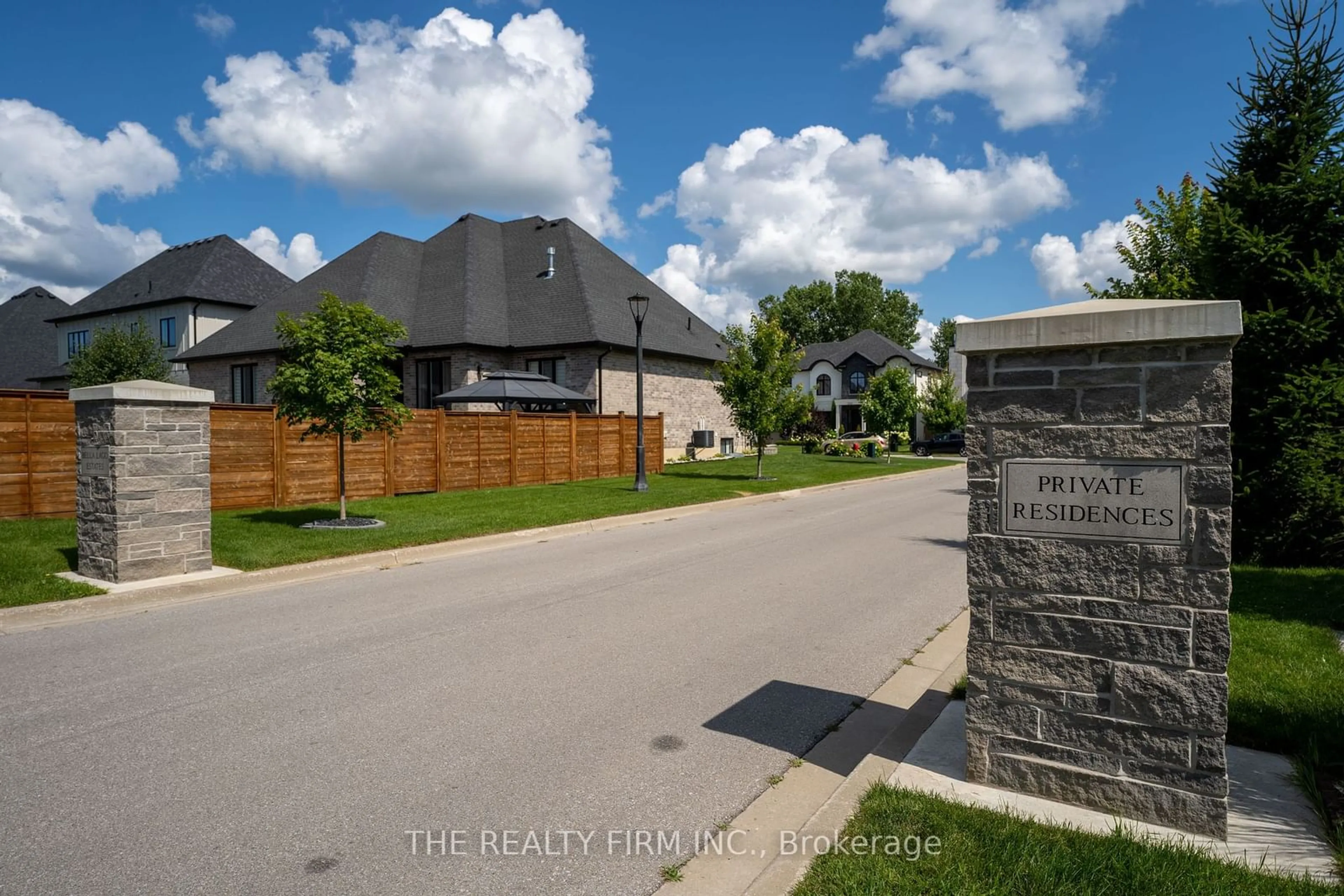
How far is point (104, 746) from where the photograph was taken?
15.0 ft

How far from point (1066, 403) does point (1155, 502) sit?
0.57 m

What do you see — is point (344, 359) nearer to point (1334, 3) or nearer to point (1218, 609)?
point (1218, 609)

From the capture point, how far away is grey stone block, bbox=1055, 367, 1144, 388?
3488 mm

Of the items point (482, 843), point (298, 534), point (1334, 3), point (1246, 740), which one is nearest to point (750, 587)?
point (1246, 740)

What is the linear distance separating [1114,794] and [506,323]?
31.2 metres

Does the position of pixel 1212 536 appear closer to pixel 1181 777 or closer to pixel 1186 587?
pixel 1186 587

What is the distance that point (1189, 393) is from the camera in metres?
3.38

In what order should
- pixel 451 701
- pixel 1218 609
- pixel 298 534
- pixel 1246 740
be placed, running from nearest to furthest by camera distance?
1. pixel 1218 609
2. pixel 1246 740
3. pixel 451 701
4. pixel 298 534

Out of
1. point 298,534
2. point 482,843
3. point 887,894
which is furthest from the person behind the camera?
point 298,534

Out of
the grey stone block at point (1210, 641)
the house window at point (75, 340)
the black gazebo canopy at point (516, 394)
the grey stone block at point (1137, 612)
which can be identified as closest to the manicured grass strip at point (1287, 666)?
the grey stone block at point (1210, 641)

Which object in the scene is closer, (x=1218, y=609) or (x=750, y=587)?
(x=1218, y=609)

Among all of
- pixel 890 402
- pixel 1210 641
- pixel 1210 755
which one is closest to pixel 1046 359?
pixel 1210 641

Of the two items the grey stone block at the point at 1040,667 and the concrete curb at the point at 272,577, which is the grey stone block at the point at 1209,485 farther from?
the concrete curb at the point at 272,577

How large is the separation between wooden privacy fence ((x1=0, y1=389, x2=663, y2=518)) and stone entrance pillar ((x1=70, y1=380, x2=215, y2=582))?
9.74ft
